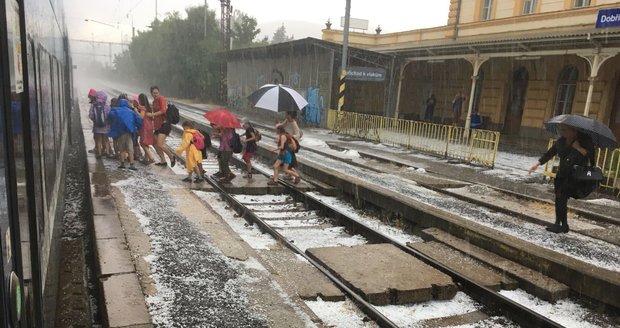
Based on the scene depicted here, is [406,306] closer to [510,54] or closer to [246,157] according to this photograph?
[246,157]

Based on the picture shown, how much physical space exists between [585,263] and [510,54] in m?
12.7

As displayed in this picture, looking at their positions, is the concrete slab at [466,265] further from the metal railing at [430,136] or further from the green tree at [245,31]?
the green tree at [245,31]

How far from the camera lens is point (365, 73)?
22.4 metres

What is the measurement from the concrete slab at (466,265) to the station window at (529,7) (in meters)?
19.8

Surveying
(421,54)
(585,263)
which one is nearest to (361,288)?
(585,263)

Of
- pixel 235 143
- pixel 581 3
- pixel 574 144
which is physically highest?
pixel 581 3

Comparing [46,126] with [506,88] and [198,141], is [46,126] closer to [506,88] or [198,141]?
[198,141]

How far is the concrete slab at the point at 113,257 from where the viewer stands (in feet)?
14.8

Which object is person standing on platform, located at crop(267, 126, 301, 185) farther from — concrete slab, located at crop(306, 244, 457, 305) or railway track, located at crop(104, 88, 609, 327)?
concrete slab, located at crop(306, 244, 457, 305)

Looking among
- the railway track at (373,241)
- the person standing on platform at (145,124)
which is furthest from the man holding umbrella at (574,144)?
the person standing on platform at (145,124)

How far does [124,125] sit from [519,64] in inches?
700

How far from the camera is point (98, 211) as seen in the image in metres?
6.48

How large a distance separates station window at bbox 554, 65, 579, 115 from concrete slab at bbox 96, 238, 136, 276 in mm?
18700

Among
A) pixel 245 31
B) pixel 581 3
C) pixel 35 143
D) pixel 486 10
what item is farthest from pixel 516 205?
pixel 245 31
